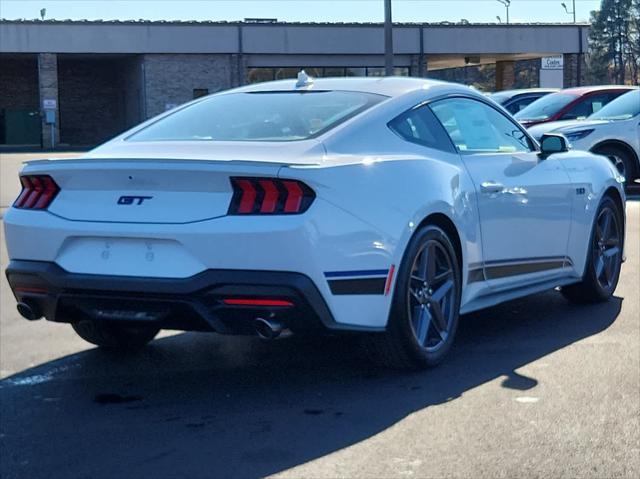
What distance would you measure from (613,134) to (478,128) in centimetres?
964

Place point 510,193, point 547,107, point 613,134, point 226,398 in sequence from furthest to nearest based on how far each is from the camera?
point 547,107 → point 613,134 → point 510,193 → point 226,398

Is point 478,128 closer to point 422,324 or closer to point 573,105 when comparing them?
point 422,324

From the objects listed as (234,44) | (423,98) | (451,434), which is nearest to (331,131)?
(423,98)

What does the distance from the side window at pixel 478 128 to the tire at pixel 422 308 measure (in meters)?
0.75

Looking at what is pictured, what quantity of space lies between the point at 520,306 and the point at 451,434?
3.08 m

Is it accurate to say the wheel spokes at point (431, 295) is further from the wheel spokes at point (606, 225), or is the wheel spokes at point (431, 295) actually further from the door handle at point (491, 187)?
the wheel spokes at point (606, 225)

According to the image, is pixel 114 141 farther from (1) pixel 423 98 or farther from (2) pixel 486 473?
(2) pixel 486 473

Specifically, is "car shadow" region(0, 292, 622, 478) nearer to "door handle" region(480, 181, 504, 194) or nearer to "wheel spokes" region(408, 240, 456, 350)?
"wheel spokes" region(408, 240, 456, 350)

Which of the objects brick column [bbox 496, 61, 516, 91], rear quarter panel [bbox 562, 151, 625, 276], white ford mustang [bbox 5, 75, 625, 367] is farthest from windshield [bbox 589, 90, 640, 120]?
brick column [bbox 496, 61, 516, 91]

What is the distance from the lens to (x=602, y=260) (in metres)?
7.48

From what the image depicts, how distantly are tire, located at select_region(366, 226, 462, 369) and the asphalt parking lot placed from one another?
0.13 meters

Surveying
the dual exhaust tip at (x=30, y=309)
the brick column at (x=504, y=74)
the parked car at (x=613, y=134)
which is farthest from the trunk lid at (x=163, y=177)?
the brick column at (x=504, y=74)

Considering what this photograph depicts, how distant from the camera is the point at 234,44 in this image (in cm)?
4469

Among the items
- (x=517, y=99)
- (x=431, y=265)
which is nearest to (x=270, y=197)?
(x=431, y=265)
